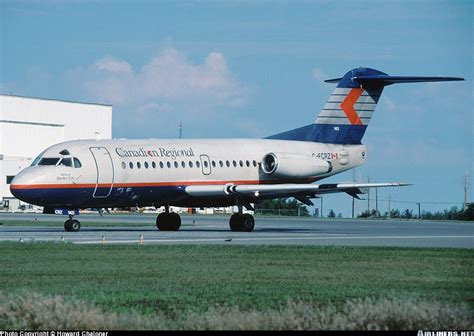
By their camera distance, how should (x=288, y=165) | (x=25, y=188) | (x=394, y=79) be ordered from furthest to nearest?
1. (x=394, y=79)
2. (x=288, y=165)
3. (x=25, y=188)

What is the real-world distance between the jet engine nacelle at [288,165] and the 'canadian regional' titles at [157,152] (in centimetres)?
350

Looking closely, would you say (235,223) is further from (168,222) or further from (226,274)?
(226,274)

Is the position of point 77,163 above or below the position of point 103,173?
above

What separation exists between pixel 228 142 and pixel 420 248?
17507 millimetres

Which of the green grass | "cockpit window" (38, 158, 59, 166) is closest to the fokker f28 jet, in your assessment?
"cockpit window" (38, 158, 59, 166)

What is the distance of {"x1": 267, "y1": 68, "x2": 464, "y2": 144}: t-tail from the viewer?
48312 millimetres

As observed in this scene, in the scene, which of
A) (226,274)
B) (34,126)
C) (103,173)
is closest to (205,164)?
(103,173)

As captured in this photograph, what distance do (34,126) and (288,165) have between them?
215ft

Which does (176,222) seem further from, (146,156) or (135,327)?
(135,327)

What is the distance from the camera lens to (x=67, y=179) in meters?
40.3

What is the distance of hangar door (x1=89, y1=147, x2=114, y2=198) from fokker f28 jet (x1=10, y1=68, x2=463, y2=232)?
37mm

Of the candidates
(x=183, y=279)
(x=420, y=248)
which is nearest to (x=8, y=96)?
(x=420, y=248)

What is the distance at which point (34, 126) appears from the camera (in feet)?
352

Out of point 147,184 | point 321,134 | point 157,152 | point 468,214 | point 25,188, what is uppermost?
point 321,134
